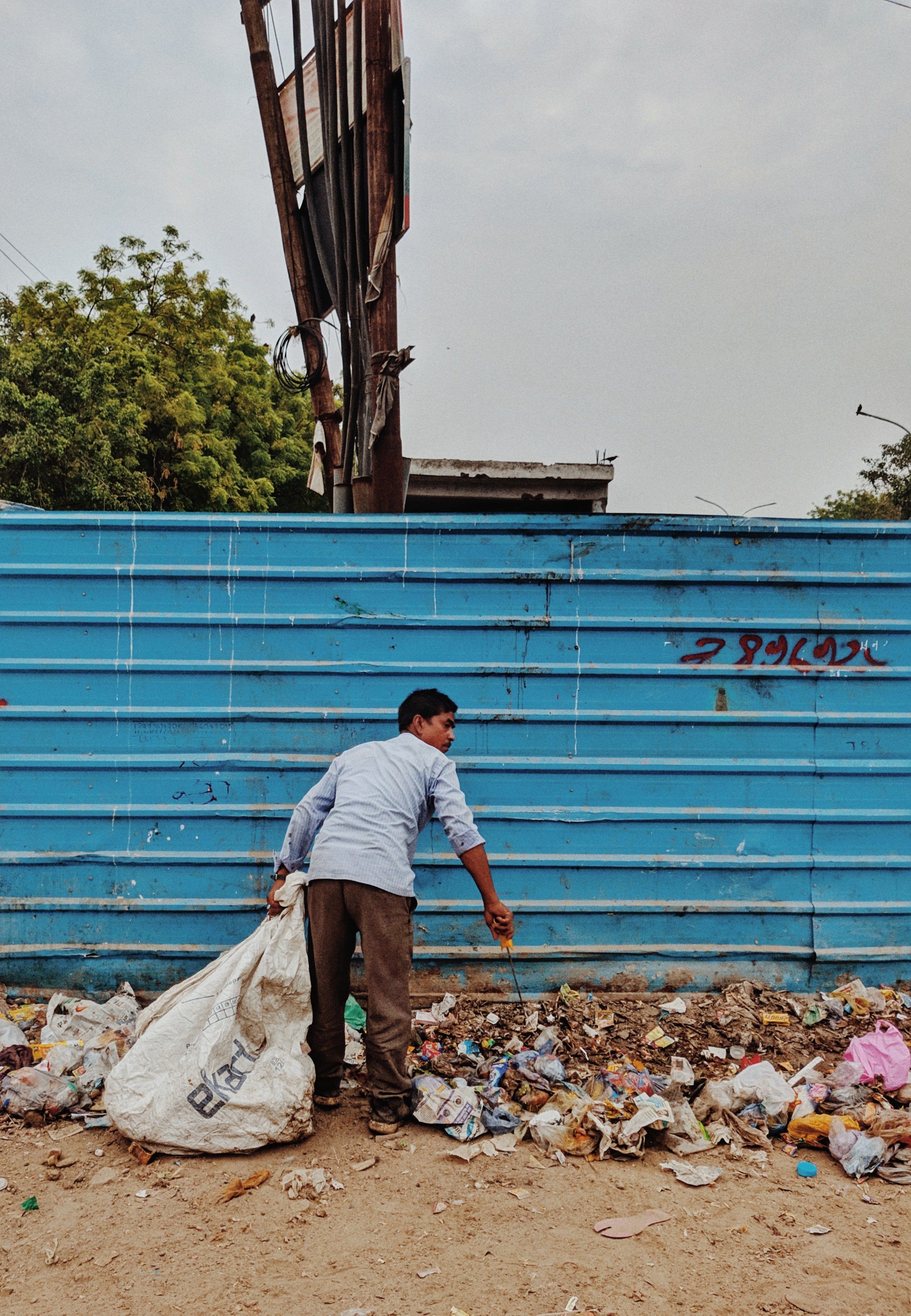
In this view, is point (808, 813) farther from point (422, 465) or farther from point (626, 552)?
point (422, 465)

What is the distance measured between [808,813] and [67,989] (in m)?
3.18

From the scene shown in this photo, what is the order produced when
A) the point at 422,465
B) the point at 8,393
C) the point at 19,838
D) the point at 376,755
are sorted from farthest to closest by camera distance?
the point at 8,393 < the point at 422,465 < the point at 19,838 < the point at 376,755

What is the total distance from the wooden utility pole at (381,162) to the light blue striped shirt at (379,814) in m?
2.34

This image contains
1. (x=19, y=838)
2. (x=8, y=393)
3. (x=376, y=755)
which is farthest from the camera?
(x=8, y=393)

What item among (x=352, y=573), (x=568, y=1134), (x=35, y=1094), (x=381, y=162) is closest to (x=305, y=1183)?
(x=568, y=1134)

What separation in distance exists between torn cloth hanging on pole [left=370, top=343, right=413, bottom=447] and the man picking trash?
2177 mm

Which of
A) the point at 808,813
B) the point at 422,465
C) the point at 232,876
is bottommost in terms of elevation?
the point at 232,876

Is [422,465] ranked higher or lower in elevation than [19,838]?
higher

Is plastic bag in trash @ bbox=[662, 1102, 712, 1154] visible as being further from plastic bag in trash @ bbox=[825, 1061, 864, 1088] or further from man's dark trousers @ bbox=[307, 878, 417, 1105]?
man's dark trousers @ bbox=[307, 878, 417, 1105]

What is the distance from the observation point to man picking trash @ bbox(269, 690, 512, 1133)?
2811mm

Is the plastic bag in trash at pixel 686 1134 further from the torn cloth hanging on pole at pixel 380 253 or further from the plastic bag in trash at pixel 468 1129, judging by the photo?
the torn cloth hanging on pole at pixel 380 253

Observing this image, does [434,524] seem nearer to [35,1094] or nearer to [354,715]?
[354,715]

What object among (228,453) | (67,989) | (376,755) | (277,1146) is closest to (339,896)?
(376,755)

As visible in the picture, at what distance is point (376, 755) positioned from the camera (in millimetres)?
3002
